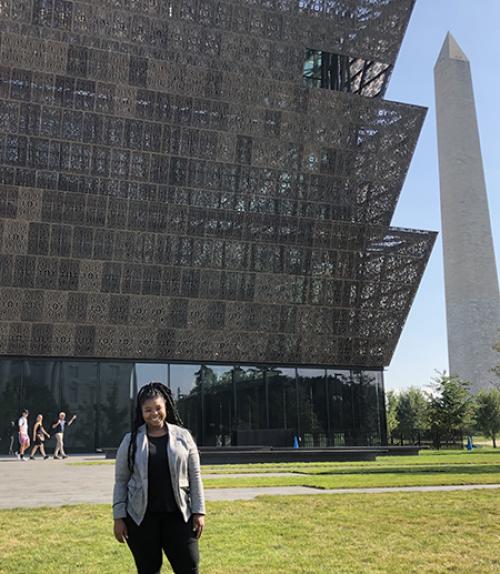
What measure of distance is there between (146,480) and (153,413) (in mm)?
482

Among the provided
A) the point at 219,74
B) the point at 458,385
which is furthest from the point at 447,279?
the point at 219,74

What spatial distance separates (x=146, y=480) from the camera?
190 inches

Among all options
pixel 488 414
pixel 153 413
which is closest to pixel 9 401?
pixel 153 413

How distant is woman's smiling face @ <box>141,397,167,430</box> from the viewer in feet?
16.5

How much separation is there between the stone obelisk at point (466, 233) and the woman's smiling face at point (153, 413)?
6685cm

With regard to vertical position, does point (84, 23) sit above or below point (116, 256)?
above

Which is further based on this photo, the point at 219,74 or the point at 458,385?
the point at 458,385

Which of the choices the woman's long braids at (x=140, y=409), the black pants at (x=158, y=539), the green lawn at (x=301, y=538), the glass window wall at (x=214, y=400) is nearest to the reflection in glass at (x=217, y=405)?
the glass window wall at (x=214, y=400)

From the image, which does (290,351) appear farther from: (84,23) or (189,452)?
(189,452)

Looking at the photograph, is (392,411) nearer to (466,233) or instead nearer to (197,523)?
(466,233)

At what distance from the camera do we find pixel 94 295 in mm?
36344

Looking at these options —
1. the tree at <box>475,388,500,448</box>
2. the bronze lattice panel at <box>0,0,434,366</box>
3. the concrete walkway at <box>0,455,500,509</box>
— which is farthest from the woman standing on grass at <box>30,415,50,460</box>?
→ the tree at <box>475,388,500,448</box>

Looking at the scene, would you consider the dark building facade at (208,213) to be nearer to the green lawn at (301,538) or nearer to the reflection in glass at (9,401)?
the reflection in glass at (9,401)

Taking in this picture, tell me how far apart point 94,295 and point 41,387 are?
568 centimetres
